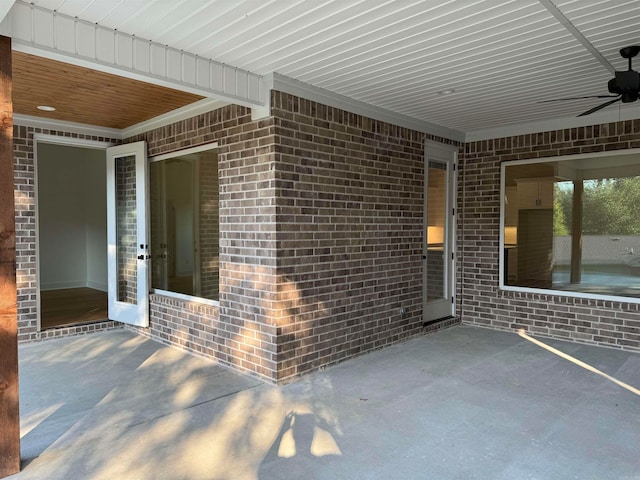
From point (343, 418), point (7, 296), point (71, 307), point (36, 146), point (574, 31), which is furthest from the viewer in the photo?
point (71, 307)

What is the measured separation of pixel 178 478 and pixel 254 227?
7.34 ft

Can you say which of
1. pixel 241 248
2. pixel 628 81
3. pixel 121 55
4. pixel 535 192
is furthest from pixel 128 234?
pixel 628 81

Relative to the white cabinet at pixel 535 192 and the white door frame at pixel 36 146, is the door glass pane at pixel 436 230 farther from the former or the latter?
the white door frame at pixel 36 146

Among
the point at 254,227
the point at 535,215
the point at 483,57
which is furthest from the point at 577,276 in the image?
the point at 254,227

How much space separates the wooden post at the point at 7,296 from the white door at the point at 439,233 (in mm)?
4568

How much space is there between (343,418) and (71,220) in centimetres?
897

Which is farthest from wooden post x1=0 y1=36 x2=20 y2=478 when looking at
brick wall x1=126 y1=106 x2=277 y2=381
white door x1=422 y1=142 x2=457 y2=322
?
white door x1=422 y1=142 x2=457 y2=322

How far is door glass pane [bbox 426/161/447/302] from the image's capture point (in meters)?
5.98

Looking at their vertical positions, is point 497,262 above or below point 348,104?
below

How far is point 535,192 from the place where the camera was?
19.4 feet

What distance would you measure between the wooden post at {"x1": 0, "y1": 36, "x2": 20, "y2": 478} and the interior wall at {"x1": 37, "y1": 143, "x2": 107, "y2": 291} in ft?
24.0

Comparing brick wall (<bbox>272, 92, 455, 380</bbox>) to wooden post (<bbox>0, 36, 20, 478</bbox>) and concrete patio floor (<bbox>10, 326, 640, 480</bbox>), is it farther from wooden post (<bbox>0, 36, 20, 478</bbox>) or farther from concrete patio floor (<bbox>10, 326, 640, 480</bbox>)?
wooden post (<bbox>0, 36, 20, 478</bbox>)

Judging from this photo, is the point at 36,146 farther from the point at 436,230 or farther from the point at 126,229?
the point at 436,230

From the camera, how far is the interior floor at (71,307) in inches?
239
